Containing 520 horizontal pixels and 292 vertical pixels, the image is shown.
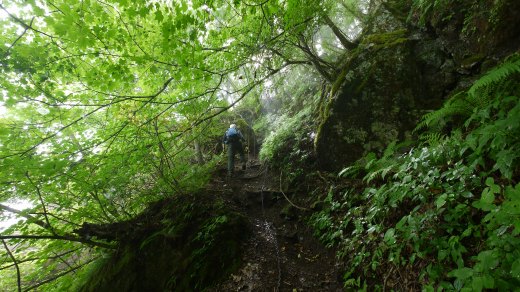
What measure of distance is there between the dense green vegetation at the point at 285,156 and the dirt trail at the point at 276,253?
0.33 metres

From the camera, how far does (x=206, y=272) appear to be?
4.85 meters

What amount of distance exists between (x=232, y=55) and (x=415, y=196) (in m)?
4.51

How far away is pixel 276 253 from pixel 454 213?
3.17m

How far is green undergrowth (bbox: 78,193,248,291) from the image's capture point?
16.3 ft

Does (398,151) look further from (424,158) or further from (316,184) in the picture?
(316,184)

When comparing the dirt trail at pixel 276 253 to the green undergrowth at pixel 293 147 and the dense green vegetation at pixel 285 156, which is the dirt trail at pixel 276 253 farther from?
the green undergrowth at pixel 293 147

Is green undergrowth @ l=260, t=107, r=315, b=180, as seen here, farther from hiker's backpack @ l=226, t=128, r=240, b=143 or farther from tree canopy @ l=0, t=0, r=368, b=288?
tree canopy @ l=0, t=0, r=368, b=288

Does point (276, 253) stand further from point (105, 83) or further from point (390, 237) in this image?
point (105, 83)

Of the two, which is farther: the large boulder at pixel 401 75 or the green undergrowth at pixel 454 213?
the large boulder at pixel 401 75

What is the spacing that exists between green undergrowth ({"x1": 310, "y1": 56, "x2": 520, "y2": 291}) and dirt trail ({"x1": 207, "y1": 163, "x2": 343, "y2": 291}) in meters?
0.52

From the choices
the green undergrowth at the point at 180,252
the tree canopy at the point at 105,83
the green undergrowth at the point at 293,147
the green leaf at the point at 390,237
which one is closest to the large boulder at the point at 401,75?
the green undergrowth at the point at 293,147

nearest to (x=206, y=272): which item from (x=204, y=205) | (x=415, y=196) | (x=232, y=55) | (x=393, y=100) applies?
(x=204, y=205)

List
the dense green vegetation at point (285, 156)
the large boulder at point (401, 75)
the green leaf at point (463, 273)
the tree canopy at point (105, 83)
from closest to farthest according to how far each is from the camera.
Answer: the green leaf at point (463, 273) < the dense green vegetation at point (285, 156) < the tree canopy at point (105, 83) < the large boulder at point (401, 75)

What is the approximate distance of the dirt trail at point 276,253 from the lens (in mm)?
4227
